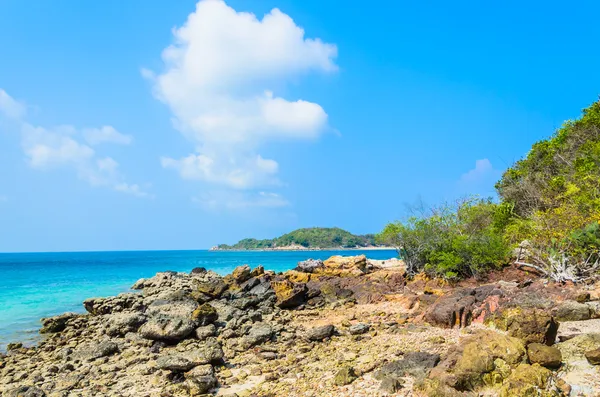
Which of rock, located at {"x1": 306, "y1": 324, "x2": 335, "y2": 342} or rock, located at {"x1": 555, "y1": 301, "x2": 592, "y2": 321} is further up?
rock, located at {"x1": 555, "y1": 301, "x2": 592, "y2": 321}

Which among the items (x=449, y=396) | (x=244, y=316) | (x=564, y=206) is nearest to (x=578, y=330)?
(x=449, y=396)

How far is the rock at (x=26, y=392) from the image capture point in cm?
1031

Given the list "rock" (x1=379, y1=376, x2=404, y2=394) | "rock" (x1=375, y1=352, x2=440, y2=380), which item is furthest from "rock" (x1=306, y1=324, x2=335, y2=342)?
"rock" (x1=379, y1=376, x2=404, y2=394)

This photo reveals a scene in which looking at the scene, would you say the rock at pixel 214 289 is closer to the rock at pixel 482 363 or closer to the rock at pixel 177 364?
the rock at pixel 177 364

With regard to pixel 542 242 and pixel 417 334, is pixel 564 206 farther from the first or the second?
pixel 417 334

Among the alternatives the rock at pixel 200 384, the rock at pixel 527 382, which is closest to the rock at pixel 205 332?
the rock at pixel 200 384

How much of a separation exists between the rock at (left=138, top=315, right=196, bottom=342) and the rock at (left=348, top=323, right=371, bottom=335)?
585cm

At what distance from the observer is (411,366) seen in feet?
29.8

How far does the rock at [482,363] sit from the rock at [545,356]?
0.55 feet

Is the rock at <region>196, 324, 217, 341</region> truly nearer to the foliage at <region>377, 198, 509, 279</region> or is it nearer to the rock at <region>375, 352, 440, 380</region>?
the rock at <region>375, 352, 440, 380</region>

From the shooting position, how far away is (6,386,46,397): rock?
406 inches

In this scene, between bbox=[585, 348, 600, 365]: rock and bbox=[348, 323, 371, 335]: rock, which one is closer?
bbox=[585, 348, 600, 365]: rock

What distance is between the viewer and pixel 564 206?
19156mm

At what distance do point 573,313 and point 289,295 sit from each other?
1257 cm
